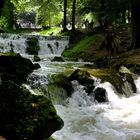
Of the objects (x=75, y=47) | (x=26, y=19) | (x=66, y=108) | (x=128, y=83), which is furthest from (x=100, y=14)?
(x=26, y=19)

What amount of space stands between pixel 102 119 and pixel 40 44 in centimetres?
2341

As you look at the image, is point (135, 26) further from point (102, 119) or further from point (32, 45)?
point (102, 119)

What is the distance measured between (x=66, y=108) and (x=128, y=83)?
4643 millimetres

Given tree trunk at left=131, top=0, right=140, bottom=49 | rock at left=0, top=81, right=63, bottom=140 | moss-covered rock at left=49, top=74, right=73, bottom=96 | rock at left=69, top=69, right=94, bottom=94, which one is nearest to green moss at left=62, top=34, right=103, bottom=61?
tree trunk at left=131, top=0, right=140, bottom=49

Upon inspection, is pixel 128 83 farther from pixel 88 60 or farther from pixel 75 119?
pixel 88 60

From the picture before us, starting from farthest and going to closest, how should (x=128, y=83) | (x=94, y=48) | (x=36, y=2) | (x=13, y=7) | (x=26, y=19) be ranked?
(x=26, y=19) < (x=36, y=2) < (x=13, y=7) < (x=94, y=48) < (x=128, y=83)

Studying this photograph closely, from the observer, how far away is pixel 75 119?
13992 millimetres

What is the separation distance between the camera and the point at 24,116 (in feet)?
27.7

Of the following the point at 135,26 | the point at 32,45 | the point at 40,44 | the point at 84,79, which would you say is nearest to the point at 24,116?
the point at 84,79

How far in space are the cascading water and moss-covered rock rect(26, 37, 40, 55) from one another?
17.0 metres

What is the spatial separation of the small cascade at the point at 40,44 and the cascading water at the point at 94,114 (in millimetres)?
16678

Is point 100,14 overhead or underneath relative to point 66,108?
overhead

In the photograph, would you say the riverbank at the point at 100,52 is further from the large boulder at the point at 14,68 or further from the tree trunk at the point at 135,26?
the large boulder at the point at 14,68

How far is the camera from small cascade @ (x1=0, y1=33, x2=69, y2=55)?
35.0 m
